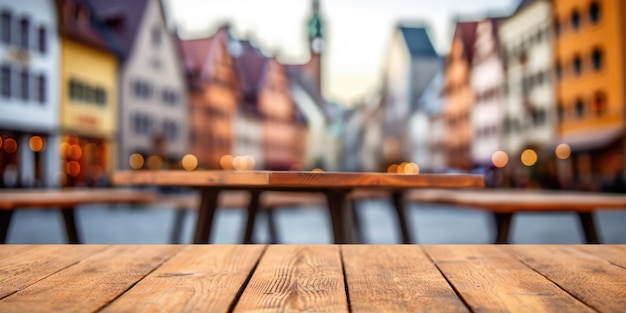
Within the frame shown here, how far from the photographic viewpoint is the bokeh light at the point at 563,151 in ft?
105

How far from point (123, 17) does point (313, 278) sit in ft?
117

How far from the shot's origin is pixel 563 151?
107 ft

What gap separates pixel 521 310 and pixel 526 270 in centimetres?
50

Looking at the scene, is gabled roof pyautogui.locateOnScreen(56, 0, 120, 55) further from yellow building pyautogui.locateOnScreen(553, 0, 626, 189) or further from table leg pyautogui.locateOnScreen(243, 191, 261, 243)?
table leg pyautogui.locateOnScreen(243, 191, 261, 243)

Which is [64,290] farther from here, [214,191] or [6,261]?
[214,191]

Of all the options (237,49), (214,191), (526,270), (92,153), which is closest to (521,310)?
(526,270)

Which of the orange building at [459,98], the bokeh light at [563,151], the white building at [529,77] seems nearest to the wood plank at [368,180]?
the bokeh light at [563,151]

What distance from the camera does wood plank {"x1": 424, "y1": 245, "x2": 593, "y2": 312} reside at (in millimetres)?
1440

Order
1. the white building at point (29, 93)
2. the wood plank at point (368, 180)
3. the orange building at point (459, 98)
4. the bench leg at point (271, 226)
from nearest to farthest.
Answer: the wood plank at point (368, 180) → the bench leg at point (271, 226) → the white building at point (29, 93) → the orange building at point (459, 98)

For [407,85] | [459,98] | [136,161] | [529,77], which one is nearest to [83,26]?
[136,161]

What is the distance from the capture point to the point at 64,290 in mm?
1581

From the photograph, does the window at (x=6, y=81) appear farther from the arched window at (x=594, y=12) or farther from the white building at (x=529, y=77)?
the white building at (x=529, y=77)

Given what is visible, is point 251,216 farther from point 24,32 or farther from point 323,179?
point 24,32

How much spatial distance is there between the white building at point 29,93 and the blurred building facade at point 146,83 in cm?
563
